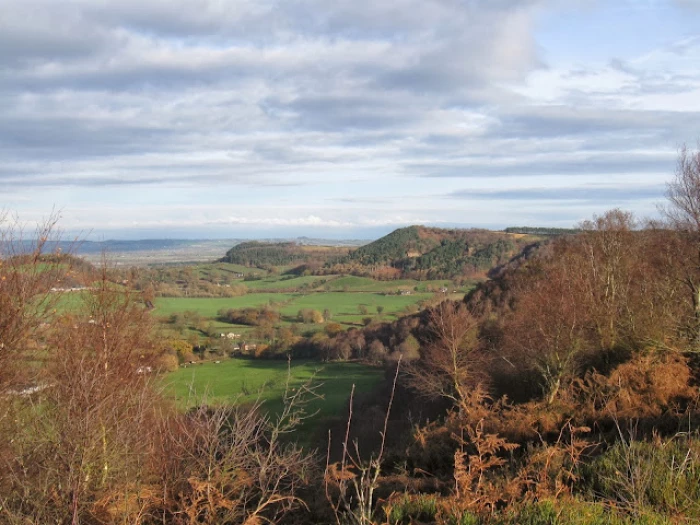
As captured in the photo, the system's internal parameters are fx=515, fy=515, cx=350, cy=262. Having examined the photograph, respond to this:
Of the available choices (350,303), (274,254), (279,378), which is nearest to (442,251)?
(350,303)

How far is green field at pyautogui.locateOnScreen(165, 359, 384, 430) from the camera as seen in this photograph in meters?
28.6

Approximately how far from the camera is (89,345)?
10969 mm

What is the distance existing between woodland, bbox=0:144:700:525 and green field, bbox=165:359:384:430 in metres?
2.22

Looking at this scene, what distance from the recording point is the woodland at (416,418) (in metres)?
5.34

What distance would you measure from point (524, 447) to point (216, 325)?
42.4 metres

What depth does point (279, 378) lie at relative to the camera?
33.6 meters

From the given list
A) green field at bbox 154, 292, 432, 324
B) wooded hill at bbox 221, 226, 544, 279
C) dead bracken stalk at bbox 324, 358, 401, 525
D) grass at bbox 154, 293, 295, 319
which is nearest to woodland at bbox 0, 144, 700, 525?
dead bracken stalk at bbox 324, 358, 401, 525

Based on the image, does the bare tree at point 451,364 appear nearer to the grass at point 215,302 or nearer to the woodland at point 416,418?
the woodland at point 416,418

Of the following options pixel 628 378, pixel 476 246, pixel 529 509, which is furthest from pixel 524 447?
pixel 476 246

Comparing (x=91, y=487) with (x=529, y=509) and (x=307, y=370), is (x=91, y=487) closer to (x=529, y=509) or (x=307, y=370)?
(x=529, y=509)

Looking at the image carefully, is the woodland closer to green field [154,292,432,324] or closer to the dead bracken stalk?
the dead bracken stalk

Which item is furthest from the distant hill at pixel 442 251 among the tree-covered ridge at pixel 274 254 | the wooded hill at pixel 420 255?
the tree-covered ridge at pixel 274 254

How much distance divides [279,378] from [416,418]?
608 inches

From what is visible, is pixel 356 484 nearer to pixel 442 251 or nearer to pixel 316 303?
pixel 316 303
